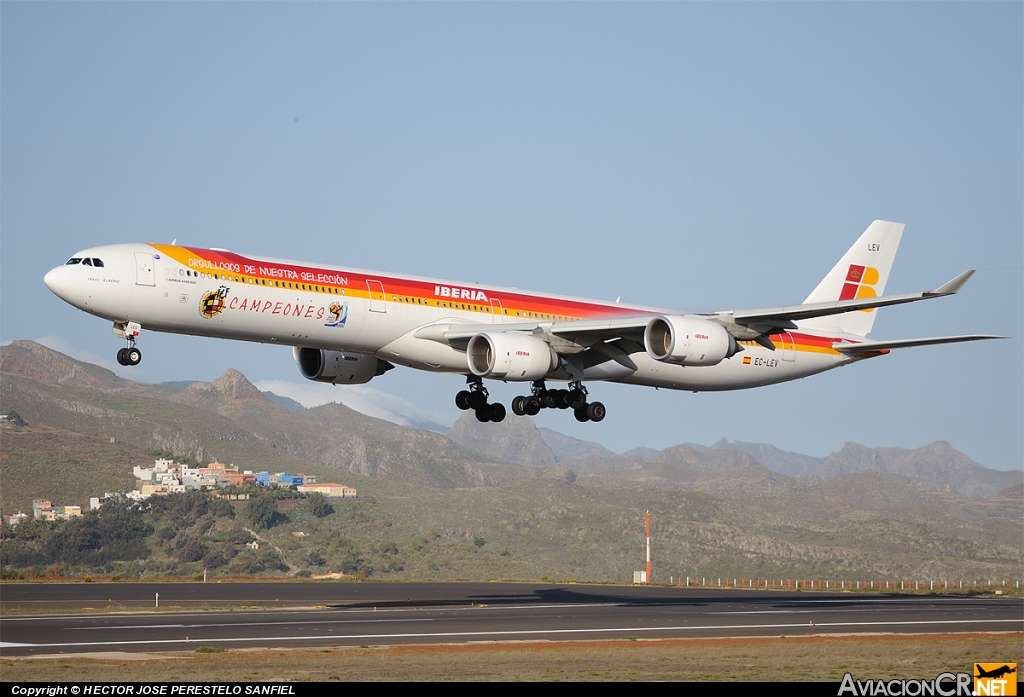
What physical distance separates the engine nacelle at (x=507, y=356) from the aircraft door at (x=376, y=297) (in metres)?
3.36

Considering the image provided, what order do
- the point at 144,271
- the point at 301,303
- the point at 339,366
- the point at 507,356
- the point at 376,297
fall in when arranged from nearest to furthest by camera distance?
the point at 144,271
the point at 301,303
the point at 376,297
the point at 507,356
the point at 339,366

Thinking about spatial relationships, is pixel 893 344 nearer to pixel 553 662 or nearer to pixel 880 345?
pixel 880 345

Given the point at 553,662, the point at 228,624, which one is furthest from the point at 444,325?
the point at 553,662

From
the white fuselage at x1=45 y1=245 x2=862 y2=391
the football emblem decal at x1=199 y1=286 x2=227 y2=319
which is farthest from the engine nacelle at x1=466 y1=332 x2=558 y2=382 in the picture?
the football emblem decal at x1=199 y1=286 x2=227 y2=319

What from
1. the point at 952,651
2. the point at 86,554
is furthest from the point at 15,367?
the point at 952,651

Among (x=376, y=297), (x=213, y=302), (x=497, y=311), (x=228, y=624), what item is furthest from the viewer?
(x=497, y=311)

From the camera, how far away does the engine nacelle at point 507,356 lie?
40969 mm

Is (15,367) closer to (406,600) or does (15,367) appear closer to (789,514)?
(789,514)

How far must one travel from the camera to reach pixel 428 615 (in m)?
43.0

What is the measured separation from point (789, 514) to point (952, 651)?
12942cm

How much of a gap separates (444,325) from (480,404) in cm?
→ 645

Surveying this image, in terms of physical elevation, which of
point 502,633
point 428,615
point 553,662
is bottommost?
point 428,615

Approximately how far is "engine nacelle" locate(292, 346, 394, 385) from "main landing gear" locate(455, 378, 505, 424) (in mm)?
3187

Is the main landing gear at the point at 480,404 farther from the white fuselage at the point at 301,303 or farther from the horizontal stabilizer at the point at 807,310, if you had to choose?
the horizontal stabilizer at the point at 807,310
